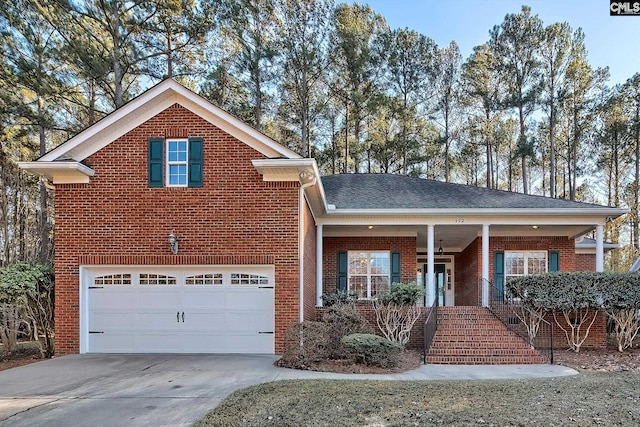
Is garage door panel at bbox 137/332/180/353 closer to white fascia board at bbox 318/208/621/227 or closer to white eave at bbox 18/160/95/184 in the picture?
white eave at bbox 18/160/95/184

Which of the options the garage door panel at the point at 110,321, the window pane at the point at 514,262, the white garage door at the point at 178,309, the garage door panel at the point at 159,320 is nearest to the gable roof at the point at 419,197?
the window pane at the point at 514,262

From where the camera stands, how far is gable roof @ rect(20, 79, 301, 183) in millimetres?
10227

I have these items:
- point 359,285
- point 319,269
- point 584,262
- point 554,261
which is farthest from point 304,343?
point 584,262

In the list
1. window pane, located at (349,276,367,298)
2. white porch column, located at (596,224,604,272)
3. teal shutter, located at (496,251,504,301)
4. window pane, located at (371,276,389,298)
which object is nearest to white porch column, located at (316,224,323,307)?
window pane, located at (349,276,367,298)

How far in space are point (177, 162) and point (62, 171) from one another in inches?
99.3

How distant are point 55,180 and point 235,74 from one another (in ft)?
46.6

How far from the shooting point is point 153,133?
10.6 metres

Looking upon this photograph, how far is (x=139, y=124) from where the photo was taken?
1059 cm

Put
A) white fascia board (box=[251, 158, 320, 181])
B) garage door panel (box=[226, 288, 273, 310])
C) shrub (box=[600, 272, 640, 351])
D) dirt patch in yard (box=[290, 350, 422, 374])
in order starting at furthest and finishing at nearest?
shrub (box=[600, 272, 640, 351])
garage door panel (box=[226, 288, 273, 310])
white fascia board (box=[251, 158, 320, 181])
dirt patch in yard (box=[290, 350, 422, 374])

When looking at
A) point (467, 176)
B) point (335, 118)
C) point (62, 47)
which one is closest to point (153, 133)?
point (62, 47)

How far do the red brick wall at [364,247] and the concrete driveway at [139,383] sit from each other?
5.76 m

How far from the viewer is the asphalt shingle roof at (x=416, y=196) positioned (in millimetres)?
13539

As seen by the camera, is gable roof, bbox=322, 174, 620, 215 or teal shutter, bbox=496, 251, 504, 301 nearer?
gable roof, bbox=322, 174, 620, 215

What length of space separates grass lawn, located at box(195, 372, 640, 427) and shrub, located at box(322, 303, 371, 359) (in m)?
1.95
